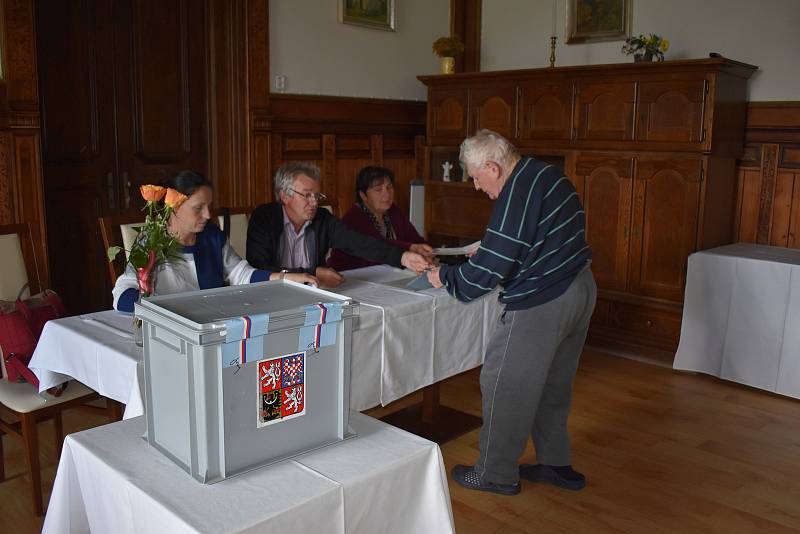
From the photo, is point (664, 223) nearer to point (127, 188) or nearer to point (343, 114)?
point (343, 114)

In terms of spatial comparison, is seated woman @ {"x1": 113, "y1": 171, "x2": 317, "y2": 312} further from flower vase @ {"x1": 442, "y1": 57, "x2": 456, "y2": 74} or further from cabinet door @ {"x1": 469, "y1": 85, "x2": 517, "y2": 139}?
flower vase @ {"x1": 442, "y1": 57, "x2": 456, "y2": 74}

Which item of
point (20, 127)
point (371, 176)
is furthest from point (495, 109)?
point (20, 127)

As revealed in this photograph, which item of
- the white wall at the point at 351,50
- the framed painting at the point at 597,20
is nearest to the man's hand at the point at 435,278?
the white wall at the point at 351,50

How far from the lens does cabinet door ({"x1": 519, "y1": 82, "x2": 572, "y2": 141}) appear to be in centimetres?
491

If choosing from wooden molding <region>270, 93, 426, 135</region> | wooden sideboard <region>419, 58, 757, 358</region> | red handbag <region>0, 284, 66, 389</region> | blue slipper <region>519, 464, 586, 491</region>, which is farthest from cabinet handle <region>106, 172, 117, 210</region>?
blue slipper <region>519, 464, 586, 491</region>

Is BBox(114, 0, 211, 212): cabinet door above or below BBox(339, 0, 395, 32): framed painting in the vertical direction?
below

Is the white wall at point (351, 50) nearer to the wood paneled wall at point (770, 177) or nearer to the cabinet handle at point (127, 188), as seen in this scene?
the cabinet handle at point (127, 188)

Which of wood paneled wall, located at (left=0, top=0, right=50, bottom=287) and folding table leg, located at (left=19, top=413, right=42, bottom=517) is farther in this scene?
wood paneled wall, located at (left=0, top=0, right=50, bottom=287)

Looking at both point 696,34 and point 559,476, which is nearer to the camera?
point 559,476

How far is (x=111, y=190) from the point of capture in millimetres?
4414

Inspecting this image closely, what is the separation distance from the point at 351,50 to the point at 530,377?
137 inches

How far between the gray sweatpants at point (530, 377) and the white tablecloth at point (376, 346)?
0.20 meters

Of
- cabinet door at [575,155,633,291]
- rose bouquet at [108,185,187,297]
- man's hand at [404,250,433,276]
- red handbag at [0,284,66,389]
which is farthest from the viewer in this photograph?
cabinet door at [575,155,633,291]

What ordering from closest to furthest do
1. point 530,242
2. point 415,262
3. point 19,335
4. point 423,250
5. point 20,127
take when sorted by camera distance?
point 530,242 → point 19,335 → point 415,262 → point 423,250 → point 20,127
